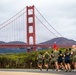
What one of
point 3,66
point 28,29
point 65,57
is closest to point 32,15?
point 28,29

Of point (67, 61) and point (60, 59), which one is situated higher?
point (60, 59)

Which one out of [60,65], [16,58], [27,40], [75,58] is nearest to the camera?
[75,58]

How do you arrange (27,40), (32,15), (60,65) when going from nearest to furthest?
(60,65) → (27,40) → (32,15)

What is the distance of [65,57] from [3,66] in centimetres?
1002

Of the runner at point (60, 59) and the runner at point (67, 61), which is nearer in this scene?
the runner at point (67, 61)

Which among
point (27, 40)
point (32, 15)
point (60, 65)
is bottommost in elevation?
point (60, 65)

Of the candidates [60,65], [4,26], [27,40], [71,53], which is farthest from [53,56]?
[4,26]

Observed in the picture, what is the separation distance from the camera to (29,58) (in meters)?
23.3

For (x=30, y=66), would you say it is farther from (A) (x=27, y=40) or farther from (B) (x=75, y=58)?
(A) (x=27, y=40)

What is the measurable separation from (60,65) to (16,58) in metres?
7.80

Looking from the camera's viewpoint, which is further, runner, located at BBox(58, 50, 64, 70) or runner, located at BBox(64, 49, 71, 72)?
runner, located at BBox(58, 50, 64, 70)

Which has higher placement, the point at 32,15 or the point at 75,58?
the point at 32,15

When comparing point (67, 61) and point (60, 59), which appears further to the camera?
point (60, 59)

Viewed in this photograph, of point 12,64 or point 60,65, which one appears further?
point 12,64
